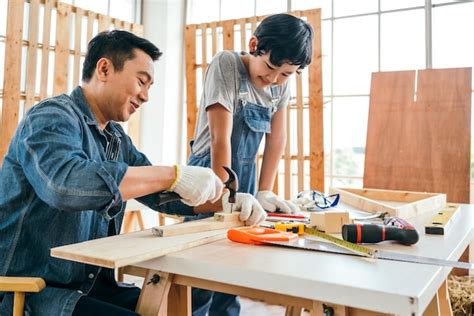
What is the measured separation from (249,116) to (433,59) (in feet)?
8.88

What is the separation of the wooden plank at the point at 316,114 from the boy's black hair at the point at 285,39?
226cm

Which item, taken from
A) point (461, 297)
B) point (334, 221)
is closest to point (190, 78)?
point (461, 297)

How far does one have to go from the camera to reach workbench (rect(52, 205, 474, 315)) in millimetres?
649

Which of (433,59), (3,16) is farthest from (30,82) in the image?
(433,59)

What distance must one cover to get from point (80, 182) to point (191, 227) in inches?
12.1

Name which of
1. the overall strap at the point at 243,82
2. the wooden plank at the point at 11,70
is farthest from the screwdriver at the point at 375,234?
the wooden plank at the point at 11,70

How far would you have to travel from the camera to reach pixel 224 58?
1.67 meters

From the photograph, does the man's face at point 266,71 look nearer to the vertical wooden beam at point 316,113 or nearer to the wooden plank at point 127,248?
the wooden plank at point 127,248

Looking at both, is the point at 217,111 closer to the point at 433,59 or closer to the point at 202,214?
the point at 202,214

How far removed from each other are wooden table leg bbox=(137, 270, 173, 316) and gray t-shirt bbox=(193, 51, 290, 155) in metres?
0.83

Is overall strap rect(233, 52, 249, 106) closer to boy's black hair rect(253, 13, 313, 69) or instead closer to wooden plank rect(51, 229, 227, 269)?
boy's black hair rect(253, 13, 313, 69)

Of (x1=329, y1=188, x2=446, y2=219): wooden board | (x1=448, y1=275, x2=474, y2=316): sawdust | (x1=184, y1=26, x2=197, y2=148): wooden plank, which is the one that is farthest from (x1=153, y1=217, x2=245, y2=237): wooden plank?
(x1=184, y1=26, x2=197, y2=148): wooden plank

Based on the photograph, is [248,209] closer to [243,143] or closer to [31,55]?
[243,143]

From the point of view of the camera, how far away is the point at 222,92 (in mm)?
1594
